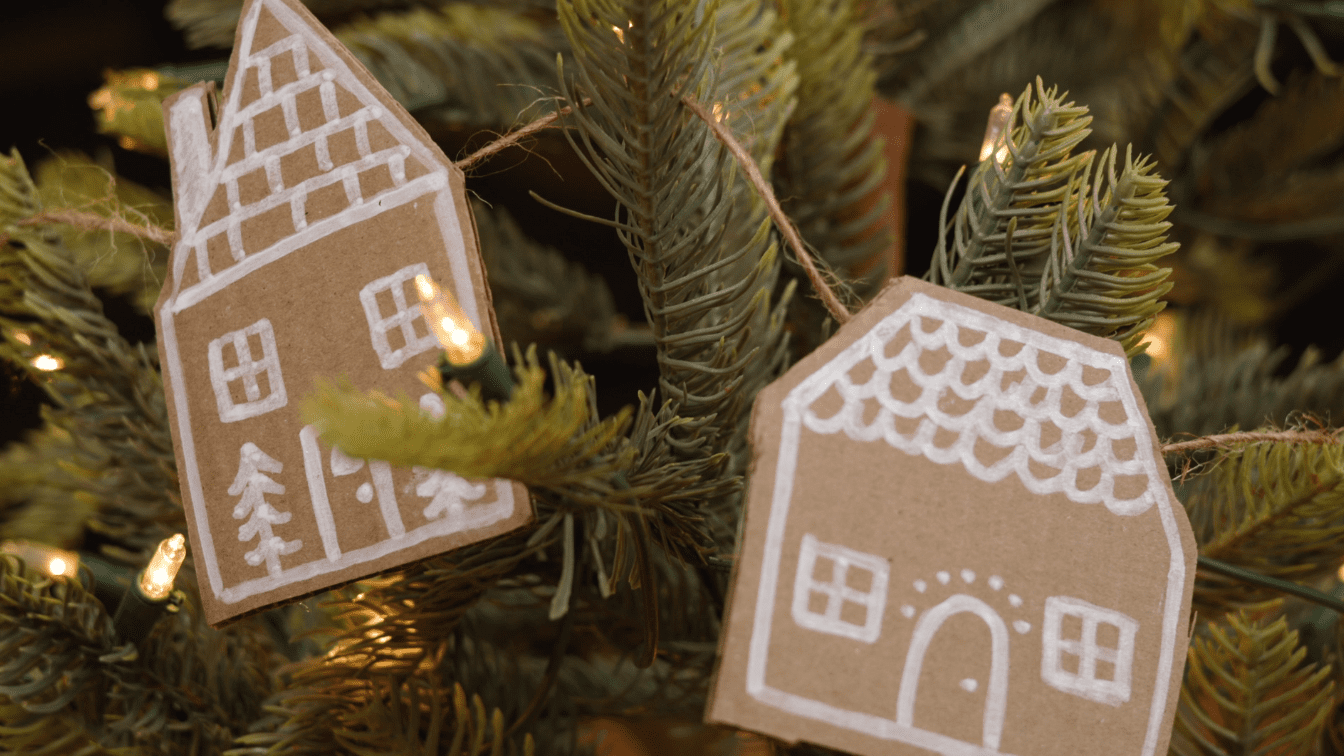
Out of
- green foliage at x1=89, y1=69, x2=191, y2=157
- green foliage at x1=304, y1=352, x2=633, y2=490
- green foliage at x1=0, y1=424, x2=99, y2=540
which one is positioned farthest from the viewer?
green foliage at x1=0, y1=424, x2=99, y2=540

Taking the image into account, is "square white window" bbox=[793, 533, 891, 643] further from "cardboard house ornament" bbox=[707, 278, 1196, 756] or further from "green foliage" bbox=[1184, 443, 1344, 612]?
"green foliage" bbox=[1184, 443, 1344, 612]

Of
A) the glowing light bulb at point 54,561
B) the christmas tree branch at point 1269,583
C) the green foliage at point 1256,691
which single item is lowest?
the green foliage at point 1256,691

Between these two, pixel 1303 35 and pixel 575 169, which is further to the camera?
pixel 575 169

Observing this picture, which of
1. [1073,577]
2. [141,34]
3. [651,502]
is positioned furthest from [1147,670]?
[141,34]

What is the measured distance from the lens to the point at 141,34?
77 centimetres

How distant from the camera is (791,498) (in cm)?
27

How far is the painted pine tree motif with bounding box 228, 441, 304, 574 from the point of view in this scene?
0.30m

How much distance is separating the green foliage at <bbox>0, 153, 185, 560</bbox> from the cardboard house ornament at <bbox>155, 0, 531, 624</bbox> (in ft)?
0.25

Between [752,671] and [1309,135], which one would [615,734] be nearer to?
[752,671]

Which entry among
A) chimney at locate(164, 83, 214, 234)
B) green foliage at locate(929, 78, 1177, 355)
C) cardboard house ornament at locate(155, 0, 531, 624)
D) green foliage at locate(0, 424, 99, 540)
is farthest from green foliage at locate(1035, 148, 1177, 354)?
green foliage at locate(0, 424, 99, 540)

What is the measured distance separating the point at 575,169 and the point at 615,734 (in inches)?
17.7

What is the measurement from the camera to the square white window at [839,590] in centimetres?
27

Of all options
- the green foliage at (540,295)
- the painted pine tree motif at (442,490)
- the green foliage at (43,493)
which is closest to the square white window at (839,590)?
the painted pine tree motif at (442,490)

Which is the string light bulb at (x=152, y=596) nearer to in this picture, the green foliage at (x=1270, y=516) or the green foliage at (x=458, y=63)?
the green foliage at (x=458, y=63)
